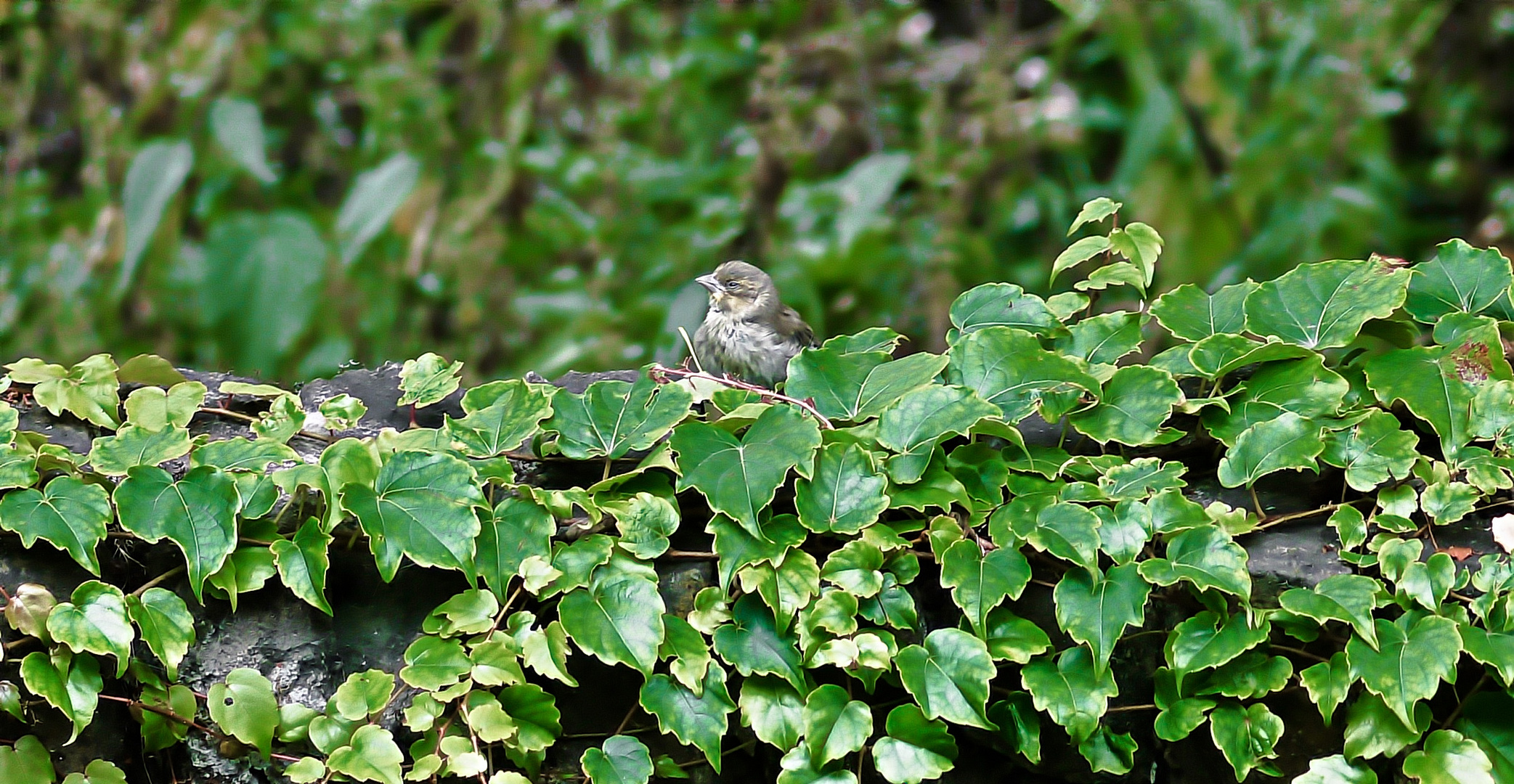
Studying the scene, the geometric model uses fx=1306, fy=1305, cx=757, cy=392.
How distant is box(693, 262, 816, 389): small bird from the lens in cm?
278

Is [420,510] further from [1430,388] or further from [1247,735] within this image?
[1430,388]

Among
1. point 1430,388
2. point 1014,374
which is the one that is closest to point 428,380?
point 1014,374

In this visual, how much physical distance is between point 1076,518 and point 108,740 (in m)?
1.32

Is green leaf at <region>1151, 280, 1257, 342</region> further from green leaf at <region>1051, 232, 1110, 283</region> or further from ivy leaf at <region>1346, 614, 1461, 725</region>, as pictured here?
ivy leaf at <region>1346, 614, 1461, 725</region>

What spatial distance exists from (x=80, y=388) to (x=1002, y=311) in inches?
55.8

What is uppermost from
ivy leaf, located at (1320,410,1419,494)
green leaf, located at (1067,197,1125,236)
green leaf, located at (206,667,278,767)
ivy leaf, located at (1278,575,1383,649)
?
green leaf, located at (1067,197,1125,236)

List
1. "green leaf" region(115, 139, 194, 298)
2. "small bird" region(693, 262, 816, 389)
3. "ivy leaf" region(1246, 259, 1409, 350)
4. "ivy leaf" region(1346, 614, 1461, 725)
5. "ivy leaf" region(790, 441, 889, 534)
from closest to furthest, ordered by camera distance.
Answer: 1. "ivy leaf" region(1346, 614, 1461, 725)
2. "ivy leaf" region(790, 441, 889, 534)
3. "ivy leaf" region(1246, 259, 1409, 350)
4. "small bird" region(693, 262, 816, 389)
5. "green leaf" region(115, 139, 194, 298)

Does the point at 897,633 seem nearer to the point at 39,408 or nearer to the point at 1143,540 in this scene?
the point at 1143,540

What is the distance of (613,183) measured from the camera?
167 inches

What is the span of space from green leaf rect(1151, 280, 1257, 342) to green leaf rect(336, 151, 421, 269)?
2779 millimetres

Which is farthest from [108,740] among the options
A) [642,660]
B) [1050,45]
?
[1050,45]

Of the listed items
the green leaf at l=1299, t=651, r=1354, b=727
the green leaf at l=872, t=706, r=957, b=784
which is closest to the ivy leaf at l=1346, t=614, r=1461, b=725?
the green leaf at l=1299, t=651, r=1354, b=727

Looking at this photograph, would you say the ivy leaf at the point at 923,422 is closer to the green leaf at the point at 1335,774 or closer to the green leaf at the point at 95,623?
the green leaf at the point at 1335,774

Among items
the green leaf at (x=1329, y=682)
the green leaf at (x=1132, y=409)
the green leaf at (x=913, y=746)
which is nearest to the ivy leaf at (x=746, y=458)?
the green leaf at (x=913, y=746)
